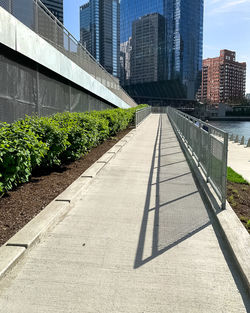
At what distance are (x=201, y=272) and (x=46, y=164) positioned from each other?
508 centimetres

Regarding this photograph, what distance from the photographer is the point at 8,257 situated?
3498mm

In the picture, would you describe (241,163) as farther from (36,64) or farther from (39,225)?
(39,225)

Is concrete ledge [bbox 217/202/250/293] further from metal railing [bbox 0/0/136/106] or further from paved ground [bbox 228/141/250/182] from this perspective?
metal railing [bbox 0/0/136/106]

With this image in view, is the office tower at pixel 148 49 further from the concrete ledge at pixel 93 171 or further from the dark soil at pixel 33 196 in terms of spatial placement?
the dark soil at pixel 33 196

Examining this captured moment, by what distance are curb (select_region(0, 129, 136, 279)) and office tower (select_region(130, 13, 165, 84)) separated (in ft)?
521

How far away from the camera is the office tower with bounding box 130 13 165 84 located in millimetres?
160587

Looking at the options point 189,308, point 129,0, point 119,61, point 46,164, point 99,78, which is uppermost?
point 129,0

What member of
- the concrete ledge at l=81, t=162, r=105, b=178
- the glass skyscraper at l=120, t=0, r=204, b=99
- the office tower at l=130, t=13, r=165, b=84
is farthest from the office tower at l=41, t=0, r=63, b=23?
the glass skyscraper at l=120, t=0, r=204, b=99

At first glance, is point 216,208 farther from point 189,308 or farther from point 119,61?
point 119,61

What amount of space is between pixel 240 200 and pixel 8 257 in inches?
183

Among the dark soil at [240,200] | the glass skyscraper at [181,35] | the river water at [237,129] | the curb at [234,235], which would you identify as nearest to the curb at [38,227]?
the curb at [234,235]

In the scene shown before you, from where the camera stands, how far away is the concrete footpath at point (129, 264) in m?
2.92

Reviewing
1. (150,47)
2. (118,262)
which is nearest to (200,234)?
(118,262)

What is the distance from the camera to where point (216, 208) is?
5.38 metres
